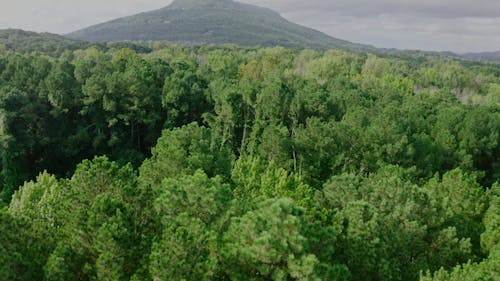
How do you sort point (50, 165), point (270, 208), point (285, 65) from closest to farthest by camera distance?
point (270, 208) → point (50, 165) → point (285, 65)

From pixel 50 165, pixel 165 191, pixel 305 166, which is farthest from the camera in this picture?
pixel 50 165

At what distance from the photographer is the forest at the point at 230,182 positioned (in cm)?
1594

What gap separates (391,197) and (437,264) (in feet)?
12.2

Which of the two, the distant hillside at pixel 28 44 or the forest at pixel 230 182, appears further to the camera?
the distant hillside at pixel 28 44

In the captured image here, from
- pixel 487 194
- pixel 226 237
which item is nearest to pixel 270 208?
pixel 226 237

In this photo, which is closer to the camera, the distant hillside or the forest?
the forest

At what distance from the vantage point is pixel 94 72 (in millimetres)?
47094

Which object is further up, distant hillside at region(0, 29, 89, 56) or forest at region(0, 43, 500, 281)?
distant hillside at region(0, 29, 89, 56)

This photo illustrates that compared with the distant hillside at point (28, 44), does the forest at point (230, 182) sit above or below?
below

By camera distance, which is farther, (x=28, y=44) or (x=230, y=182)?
(x=28, y=44)

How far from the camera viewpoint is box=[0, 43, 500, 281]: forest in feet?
52.3

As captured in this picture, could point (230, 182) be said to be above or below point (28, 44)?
below

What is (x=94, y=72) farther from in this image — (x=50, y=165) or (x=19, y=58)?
(x=50, y=165)

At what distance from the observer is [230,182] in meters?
29.9
